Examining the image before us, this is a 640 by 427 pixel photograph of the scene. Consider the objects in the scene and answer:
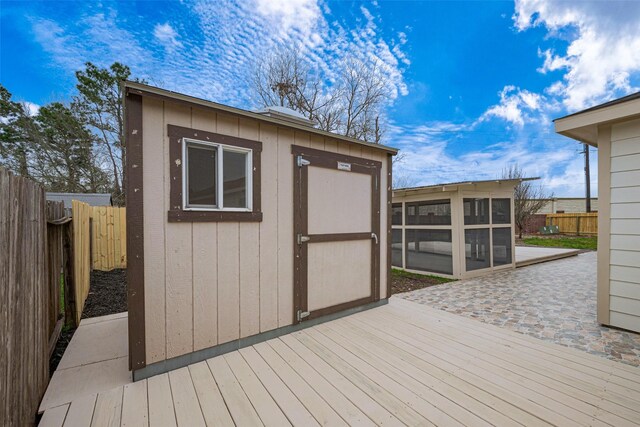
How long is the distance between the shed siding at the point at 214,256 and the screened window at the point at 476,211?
3962 millimetres

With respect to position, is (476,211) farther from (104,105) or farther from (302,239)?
(104,105)

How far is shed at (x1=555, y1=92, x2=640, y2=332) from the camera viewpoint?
278 cm

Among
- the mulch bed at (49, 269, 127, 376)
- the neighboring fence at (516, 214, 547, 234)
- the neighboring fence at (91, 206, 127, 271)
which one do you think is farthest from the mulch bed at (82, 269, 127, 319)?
the neighboring fence at (516, 214, 547, 234)

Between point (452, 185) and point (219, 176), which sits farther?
point (452, 185)

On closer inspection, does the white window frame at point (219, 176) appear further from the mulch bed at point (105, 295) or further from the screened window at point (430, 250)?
the screened window at point (430, 250)

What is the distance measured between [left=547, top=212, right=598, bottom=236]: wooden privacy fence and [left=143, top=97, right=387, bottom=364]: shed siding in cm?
1781

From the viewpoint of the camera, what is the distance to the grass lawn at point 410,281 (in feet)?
16.1

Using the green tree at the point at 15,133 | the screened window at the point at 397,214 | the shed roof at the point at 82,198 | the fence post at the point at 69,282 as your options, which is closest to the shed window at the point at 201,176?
the fence post at the point at 69,282

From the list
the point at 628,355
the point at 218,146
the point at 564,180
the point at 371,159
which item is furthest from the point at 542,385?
the point at 564,180

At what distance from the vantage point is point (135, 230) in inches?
77.7

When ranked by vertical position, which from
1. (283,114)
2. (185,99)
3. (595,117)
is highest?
(283,114)

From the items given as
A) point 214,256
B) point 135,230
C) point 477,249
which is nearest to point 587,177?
point 477,249

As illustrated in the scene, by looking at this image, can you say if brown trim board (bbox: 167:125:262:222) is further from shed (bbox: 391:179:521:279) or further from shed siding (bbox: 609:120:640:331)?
shed (bbox: 391:179:521:279)

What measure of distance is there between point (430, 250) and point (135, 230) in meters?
5.49
